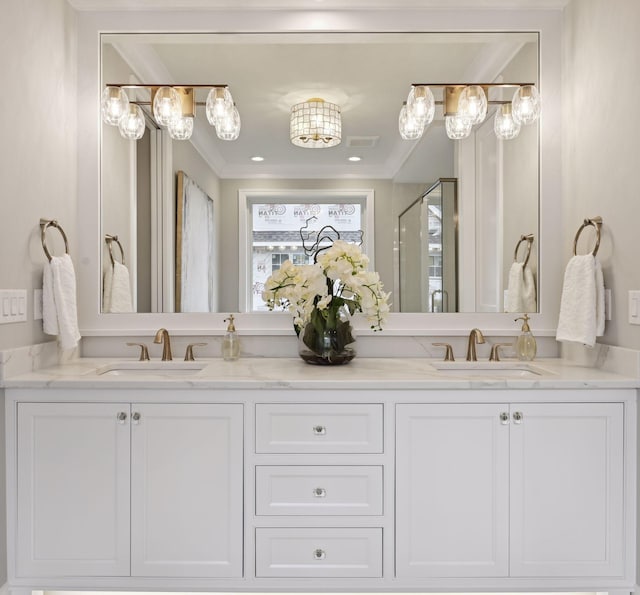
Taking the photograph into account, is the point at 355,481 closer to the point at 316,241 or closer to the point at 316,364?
the point at 316,364

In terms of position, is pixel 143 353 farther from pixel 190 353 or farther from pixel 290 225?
pixel 290 225


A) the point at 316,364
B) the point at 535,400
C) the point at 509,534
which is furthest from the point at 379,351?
the point at 509,534

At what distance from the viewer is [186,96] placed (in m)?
2.25

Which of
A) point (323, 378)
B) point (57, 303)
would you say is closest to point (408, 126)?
point (323, 378)

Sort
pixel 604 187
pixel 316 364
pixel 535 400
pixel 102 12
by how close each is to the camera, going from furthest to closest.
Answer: pixel 102 12, pixel 316 364, pixel 604 187, pixel 535 400

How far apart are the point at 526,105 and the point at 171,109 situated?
152 cm

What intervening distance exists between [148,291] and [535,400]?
5.26ft

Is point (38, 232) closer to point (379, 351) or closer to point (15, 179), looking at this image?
point (15, 179)

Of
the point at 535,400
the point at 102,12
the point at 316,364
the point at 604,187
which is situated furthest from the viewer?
the point at 102,12

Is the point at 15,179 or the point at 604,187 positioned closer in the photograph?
the point at 15,179

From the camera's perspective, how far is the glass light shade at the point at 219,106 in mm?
2221

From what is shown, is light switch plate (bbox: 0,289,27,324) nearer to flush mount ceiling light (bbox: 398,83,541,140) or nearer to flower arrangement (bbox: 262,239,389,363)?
flower arrangement (bbox: 262,239,389,363)

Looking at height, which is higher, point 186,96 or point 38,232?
point 186,96

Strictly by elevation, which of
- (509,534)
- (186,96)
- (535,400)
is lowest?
(509,534)
